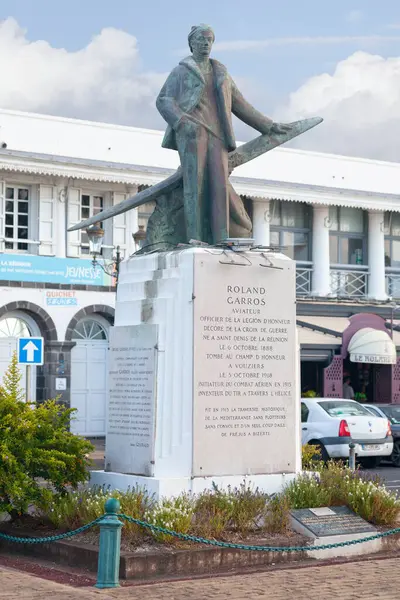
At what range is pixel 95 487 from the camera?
13008 mm

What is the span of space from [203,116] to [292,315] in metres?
2.39

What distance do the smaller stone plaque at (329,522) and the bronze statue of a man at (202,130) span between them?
3.05 meters

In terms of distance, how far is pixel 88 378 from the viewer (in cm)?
3531

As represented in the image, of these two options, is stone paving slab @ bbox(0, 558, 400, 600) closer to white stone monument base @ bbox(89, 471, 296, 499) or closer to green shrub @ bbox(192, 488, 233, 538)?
green shrub @ bbox(192, 488, 233, 538)

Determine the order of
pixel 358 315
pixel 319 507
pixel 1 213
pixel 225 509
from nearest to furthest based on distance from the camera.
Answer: pixel 225 509, pixel 319 507, pixel 1 213, pixel 358 315

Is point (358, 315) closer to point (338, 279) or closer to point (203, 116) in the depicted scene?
point (338, 279)

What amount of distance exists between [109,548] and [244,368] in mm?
2975

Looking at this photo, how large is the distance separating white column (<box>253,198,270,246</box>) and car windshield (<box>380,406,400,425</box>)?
40.1ft

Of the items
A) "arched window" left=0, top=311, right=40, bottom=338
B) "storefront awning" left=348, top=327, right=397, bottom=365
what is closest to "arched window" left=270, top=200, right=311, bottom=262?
"storefront awning" left=348, top=327, right=397, bottom=365

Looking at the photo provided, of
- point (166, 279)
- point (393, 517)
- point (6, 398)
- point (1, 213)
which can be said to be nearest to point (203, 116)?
point (166, 279)

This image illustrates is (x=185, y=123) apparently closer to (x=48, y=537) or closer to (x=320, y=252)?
(x=48, y=537)

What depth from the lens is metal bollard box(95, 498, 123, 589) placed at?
33.9 feet

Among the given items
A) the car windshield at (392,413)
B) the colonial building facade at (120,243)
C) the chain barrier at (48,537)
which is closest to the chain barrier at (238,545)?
the chain barrier at (48,537)

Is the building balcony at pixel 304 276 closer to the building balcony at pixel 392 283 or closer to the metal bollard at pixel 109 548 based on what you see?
the building balcony at pixel 392 283
